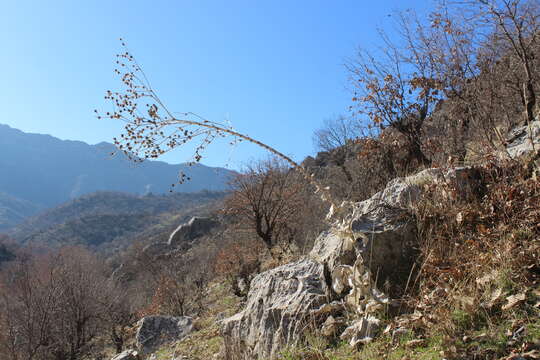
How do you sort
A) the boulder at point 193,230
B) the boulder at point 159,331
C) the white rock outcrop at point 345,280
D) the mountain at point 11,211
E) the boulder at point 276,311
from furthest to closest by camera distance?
the mountain at point 11,211 < the boulder at point 193,230 < the boulder at point 159,331 < the boulder at point 276,311 < the white rock outcrop at point 345,280

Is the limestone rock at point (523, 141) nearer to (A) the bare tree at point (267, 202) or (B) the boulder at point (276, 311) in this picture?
(B) the boulder at point (276, 311)

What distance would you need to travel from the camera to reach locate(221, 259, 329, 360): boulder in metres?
4.07

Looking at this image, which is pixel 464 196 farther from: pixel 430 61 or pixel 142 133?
pixel 430 61

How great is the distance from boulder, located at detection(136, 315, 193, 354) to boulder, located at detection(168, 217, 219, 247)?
3234 cm

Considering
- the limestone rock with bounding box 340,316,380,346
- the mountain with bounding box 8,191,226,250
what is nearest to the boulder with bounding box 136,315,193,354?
the limestone rock with bounding box 340,316,380,346

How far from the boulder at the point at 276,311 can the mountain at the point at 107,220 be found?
58.3m

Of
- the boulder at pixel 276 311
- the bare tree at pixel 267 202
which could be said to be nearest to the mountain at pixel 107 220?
the bare tree at pixel 267 202

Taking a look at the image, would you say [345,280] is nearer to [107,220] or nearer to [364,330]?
[364,330]

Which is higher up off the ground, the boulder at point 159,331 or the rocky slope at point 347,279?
the rocky slope at point 347,279

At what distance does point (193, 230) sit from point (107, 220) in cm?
5489

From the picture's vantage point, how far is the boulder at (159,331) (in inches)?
459

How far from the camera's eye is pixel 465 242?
3.87 meters

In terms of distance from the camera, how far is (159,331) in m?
12.1

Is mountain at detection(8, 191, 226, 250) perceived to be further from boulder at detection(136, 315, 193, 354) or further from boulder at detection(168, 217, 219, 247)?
boulder at detection(136, 315, 193, 354)
